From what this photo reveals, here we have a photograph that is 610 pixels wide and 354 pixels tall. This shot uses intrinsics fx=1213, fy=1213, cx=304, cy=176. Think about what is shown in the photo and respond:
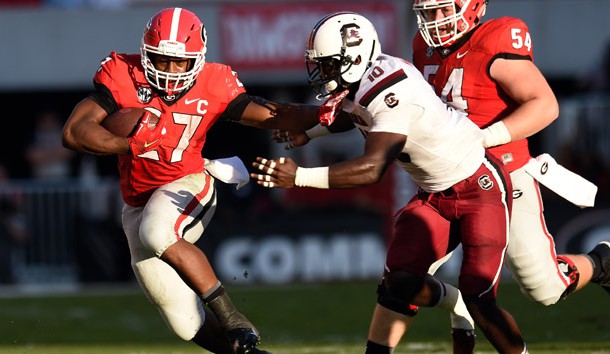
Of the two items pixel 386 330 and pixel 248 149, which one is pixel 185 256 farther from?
pixel 248 149

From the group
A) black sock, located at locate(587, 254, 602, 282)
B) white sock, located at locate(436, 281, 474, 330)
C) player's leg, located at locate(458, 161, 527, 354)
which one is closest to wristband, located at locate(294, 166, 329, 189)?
player's leg, located at locate(458, 161, 527, 354)

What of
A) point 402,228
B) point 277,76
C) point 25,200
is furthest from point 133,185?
point 277,76

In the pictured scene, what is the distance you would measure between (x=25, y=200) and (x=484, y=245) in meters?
6.84

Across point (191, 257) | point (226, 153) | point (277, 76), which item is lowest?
point (226, 153)

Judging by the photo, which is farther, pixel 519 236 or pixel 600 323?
pixel 600 323

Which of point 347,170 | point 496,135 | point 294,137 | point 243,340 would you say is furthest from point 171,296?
point 496,135

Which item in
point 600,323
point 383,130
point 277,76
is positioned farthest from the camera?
point 277,76

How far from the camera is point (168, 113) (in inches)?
234

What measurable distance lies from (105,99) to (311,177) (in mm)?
1280

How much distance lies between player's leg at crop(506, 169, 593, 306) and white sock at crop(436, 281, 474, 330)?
30 centimetres

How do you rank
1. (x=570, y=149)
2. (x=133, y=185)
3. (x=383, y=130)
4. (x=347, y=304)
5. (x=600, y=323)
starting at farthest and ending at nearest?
(x=570, y=149) → (x=347, y=304) → (x=600, y=323) → (x=133, y=185) → (x=383, y=130)

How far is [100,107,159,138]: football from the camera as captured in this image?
5789 millimetres

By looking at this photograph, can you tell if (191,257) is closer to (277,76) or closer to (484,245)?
(484,245)

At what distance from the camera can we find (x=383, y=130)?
524 cm
